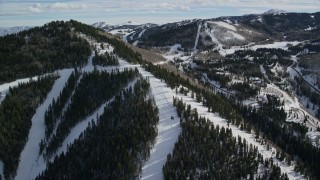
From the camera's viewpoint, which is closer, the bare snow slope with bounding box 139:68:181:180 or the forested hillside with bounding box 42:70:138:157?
the bare snow slope with bounding box 139:68:181:180

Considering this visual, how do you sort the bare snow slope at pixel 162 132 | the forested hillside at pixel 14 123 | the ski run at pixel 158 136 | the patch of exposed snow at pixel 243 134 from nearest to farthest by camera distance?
1. the bare snow slope at pixel 162 132
2. the ski run at pixel 158 136
3. the patch of exposed snow at pixel 243 134
4. the forested hillside at pixel 14 123

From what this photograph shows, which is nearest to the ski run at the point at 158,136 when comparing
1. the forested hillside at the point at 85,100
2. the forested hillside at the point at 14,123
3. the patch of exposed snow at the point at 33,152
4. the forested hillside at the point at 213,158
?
the patch of exposed snow at the point at 33,152

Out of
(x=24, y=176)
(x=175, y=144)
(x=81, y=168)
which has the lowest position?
(x=24, y=176)

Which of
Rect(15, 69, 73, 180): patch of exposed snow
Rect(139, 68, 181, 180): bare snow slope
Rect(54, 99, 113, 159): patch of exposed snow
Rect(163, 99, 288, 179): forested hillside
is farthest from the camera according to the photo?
Rect(54, 99, 113, 159): patch of exposed snow

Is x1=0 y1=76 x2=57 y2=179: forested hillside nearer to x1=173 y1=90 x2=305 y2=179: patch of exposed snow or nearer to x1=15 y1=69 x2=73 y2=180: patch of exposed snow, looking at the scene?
x1=15 y1=69 x2=73 y2=180: patch of exposed snow

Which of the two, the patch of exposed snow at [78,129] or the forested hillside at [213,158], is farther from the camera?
the patch of exposed snow at [78,129]

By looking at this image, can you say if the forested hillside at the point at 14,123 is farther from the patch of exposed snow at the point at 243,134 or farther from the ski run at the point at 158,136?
the patch of exposed snow at the point at 243,134

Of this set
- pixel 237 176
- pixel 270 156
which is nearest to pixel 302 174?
pixel 270 156

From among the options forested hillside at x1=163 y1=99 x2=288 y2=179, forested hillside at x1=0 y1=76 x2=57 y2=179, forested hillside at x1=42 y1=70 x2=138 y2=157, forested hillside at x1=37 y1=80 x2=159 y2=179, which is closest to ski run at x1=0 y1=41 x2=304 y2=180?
forested hillside at x1=0 y1=76 x2=57 y2=179

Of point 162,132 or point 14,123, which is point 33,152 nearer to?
point 14,123

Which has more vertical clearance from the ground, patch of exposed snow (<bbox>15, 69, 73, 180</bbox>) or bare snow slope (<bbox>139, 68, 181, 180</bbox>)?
bare snow slope (<bbox>139, 68, 181, 180</bbox>)

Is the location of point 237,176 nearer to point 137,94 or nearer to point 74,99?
point 137,94
